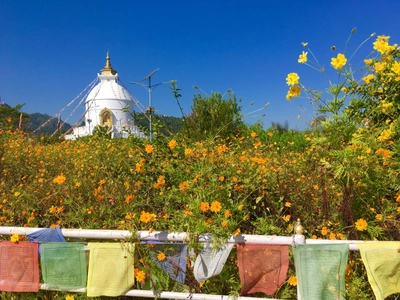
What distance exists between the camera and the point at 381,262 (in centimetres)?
138

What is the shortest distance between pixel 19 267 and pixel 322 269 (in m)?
1.55

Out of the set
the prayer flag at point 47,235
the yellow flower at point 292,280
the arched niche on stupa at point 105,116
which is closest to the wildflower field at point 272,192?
the yellow flower at point 292,280

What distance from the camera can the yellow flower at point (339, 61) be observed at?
1.74 m

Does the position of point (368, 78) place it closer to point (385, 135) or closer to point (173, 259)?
point (385, 135)

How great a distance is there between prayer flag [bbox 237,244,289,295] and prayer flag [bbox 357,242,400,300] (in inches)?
13.1

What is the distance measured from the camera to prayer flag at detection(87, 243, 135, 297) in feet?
5.44

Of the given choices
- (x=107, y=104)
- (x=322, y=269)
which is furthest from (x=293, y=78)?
(x=107, y=104)

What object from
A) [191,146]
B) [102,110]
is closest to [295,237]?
[191,146]

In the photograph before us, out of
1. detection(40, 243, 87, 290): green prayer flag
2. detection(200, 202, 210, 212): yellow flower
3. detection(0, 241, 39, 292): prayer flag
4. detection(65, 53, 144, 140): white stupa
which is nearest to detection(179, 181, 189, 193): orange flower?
detection(200, 202, 210, 212): yellow flower

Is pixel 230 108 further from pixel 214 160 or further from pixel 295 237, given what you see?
pixel 295 237

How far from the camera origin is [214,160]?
220 cm

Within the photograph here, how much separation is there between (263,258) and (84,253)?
899mm

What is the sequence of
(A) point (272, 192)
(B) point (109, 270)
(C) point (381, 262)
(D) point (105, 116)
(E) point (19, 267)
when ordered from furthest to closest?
(D) point (105, 116), (A) point (272, 192), (E) point (19, 267), (B) point (109, 270), (C) point (381, 262)

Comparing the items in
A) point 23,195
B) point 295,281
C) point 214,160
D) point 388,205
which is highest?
point 214,160
